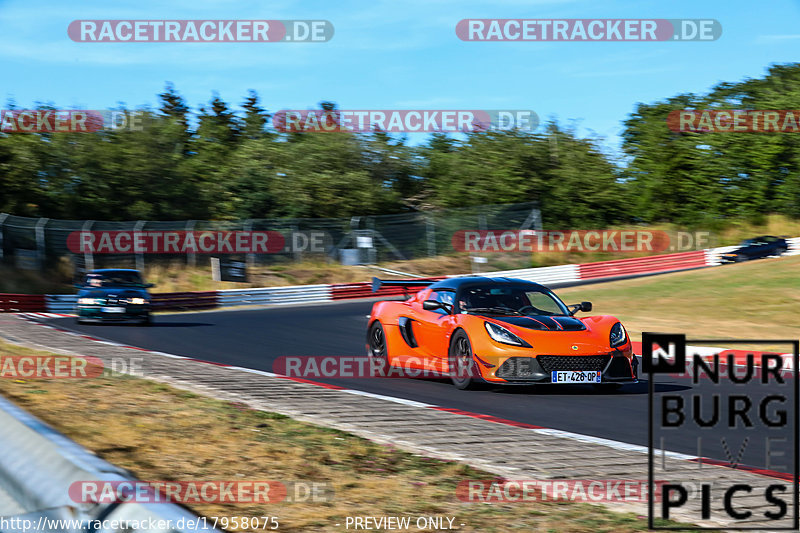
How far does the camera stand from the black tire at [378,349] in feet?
37.2

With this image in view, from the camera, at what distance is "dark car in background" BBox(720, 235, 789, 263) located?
130ft

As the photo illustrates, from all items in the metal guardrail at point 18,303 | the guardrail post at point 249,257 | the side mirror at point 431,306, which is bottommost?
the metal guardrail at point 18,303

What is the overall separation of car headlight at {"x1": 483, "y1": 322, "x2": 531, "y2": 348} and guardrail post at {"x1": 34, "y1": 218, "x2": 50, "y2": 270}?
25.0 metres

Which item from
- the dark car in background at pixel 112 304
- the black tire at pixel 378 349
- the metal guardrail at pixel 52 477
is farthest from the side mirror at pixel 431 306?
the dark car in background at pixel 112 304

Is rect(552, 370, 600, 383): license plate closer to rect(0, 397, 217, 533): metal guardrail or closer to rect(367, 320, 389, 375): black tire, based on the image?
rect(367, 320, 389, 375): black tire

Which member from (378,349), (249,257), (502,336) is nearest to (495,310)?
(502,336)

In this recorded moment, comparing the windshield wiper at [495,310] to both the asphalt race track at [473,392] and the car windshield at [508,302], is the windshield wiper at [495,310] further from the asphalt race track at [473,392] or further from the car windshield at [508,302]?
the asphalt race track at [473,392]

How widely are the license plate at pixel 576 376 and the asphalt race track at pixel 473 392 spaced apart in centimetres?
19

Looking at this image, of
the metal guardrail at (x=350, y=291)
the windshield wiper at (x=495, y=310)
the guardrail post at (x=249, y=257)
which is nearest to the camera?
the windshield wiper at (x=495, y=310)

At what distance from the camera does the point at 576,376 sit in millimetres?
9391

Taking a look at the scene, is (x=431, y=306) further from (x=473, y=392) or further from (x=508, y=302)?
(x=473, y=392)

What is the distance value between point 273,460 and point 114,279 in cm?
1697

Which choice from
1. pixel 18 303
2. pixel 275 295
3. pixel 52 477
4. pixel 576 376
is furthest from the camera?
pixel 275 295

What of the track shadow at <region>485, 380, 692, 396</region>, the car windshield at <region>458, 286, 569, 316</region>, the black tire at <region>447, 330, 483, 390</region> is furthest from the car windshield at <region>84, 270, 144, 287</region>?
the track shadow at <region>485, 380, 692, 396</region>
